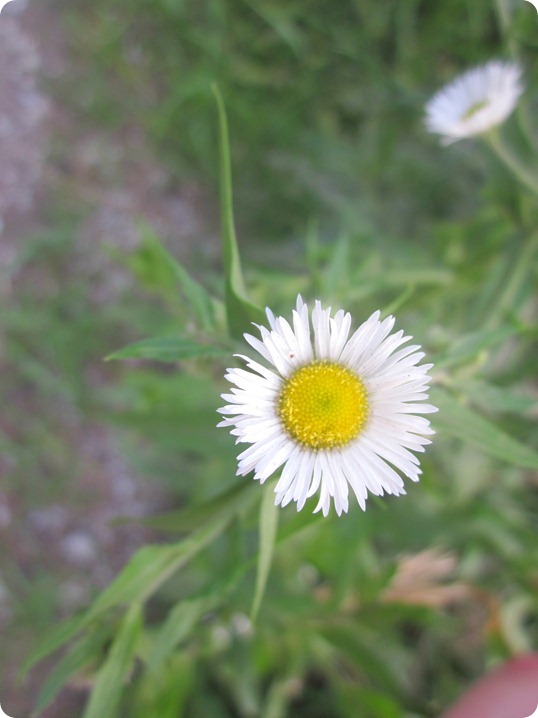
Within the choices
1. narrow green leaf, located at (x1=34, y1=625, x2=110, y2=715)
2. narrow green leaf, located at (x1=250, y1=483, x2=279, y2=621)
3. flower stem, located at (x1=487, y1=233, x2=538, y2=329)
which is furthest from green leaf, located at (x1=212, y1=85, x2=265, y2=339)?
flower stem, located at (x1=487, y1=233, x2=538, y2=329)

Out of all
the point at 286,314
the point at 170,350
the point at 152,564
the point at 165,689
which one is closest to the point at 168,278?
the point at 286,314

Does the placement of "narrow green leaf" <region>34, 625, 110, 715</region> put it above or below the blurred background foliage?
below

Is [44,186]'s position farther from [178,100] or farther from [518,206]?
[518,206]

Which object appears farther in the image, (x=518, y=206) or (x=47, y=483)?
(x=47, y=483)

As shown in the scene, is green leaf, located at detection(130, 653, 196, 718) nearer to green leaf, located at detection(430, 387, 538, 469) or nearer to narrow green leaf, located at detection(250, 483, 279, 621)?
narrow green leaf, located at detection(250, 483, 279, 621)

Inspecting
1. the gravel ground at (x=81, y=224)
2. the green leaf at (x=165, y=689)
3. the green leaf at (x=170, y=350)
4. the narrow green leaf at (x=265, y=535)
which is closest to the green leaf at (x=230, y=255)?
the green leaf at (x=170, y=350)

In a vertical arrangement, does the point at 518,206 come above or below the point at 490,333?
above

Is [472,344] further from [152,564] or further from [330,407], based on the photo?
[152,564]

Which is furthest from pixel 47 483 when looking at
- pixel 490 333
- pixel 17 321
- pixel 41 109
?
pixel 490 333
